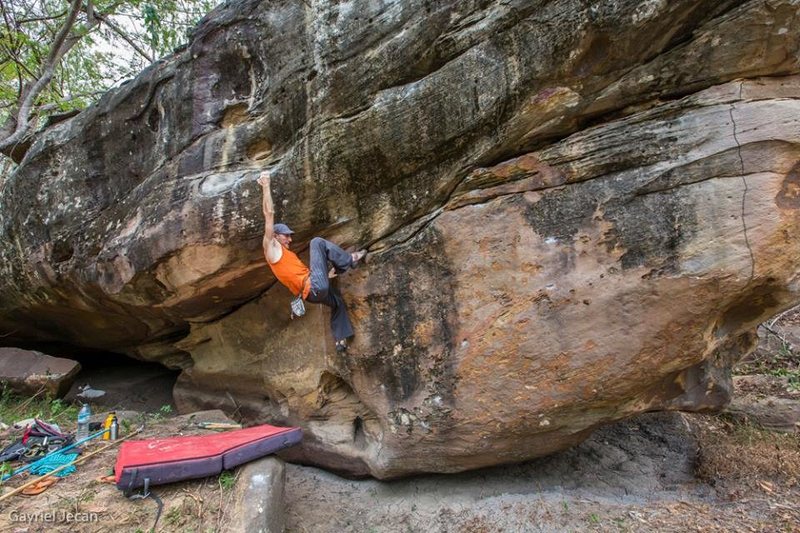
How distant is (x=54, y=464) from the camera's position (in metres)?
4.76

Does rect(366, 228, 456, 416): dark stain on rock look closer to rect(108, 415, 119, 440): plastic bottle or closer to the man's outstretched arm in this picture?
the man's outstretched arm

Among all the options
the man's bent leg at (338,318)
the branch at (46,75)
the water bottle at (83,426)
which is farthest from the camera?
the branch at (46,75)

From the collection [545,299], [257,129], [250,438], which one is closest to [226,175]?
[257,129]

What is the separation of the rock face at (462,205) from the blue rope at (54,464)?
212 centimetres

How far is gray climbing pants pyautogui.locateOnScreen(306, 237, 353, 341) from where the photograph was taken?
15.2 feet

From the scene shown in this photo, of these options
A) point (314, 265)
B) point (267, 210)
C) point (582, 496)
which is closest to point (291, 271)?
point (314, 265)

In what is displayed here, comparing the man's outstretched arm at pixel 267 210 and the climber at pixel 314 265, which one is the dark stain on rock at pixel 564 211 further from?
the man's outstretched arm at pixel 267 210

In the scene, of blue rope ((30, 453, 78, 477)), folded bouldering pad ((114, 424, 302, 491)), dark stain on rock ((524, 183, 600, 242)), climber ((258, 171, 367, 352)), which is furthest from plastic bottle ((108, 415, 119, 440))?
dark stain on rock ((524, 183, 600, 242))

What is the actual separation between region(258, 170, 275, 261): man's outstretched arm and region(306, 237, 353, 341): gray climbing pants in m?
0.46

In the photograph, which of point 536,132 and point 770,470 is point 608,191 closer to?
point 536,132

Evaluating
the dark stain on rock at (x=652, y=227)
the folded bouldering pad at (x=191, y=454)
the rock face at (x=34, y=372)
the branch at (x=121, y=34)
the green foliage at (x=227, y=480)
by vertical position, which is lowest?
the green foliage at (x=227, y=480)

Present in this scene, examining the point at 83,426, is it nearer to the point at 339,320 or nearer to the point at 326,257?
the point at 339,320

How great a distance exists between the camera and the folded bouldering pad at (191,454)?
13.6 feet

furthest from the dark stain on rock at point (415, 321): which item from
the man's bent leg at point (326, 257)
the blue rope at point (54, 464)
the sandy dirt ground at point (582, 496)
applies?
the blue rope at point (54, 464)
